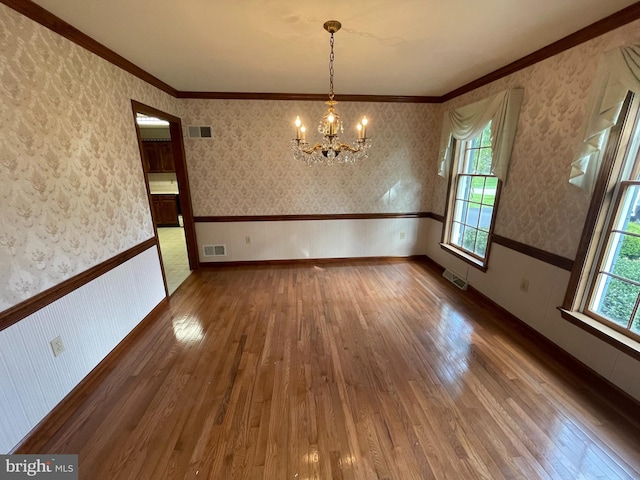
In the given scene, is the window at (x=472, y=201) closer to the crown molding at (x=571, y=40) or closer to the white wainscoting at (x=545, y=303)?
the white wainscoting at (x=545, y=303)

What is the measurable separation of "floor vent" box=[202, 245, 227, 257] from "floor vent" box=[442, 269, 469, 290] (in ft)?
11.1

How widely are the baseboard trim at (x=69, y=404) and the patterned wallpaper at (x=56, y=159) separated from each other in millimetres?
764

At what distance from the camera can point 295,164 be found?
402 centimetres

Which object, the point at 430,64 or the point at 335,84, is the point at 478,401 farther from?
the point at 335,84

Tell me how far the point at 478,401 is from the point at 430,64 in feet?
9.81

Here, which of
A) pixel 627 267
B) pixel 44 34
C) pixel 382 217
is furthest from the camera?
pixel 382 217

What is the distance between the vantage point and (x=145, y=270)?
278 centimetres

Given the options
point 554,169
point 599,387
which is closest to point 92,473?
point 599,387

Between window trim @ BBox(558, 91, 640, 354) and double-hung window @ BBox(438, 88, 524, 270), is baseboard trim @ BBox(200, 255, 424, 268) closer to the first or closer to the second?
double-hung window @ BBox(438, 88, 524, 270)

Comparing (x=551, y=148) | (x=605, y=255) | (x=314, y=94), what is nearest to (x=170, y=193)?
(x=314, y=94)

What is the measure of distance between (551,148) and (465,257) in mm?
1574

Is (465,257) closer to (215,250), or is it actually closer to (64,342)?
(215,250)

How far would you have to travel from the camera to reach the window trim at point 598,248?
177 cm

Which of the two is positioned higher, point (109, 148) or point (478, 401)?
point (109, 148)
